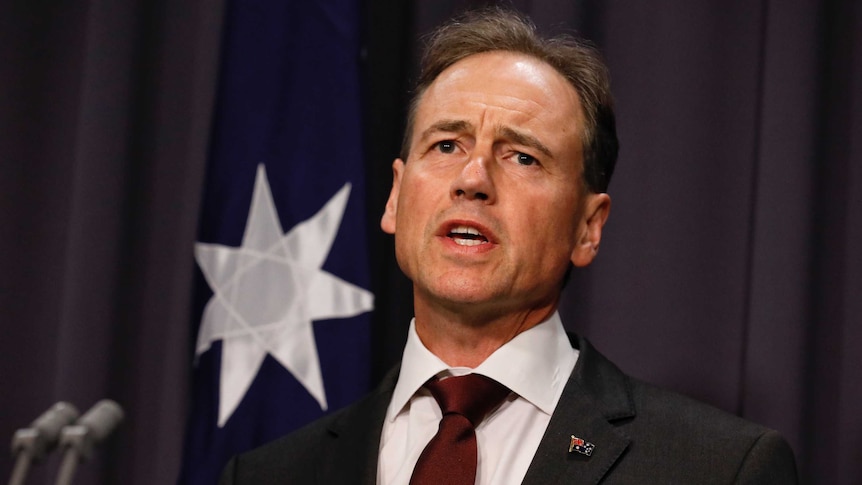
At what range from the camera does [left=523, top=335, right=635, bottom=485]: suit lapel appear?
1.71 m

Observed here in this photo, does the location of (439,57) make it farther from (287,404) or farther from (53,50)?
(53,50)

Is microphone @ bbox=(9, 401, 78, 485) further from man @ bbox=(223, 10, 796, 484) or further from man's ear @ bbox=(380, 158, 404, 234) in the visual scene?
man's ear @ bbox=(380, 158, 404, 234)

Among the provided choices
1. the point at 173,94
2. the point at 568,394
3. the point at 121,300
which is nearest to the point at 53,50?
the point at 173,94

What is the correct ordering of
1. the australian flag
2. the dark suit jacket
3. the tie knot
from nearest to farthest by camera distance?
the dark suit jacket → the tie knot → the australian flag

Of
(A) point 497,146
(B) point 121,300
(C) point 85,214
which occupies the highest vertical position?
(A) point 497,146

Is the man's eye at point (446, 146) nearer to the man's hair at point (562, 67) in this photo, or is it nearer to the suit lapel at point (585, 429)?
the man's hair at point (562, 67)

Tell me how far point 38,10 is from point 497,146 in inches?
65.0

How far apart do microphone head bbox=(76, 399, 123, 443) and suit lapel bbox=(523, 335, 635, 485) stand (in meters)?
0.73

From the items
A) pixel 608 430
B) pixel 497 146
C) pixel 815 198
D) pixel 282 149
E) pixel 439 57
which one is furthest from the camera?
pixel 282 149

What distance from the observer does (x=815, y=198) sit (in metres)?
2.37

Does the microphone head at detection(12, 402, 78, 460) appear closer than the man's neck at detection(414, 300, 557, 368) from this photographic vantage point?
Yes

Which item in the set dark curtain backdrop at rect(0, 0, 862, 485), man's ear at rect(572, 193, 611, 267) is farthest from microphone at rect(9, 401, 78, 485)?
dark curtain backdrop at rect(0, 0, 862, 485)

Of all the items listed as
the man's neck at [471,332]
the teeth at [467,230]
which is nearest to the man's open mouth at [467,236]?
the teeth at [467,230]

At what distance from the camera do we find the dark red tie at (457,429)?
175 centimetres
